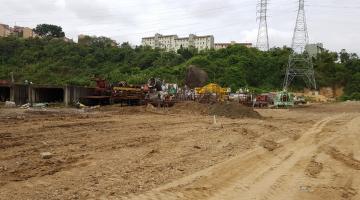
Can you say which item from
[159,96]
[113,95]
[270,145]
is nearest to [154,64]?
[159,96]

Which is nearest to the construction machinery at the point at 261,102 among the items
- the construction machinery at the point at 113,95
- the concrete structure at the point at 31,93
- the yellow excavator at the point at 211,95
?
the yellow excavator at the point at 211,95

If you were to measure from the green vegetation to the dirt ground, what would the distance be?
147ft

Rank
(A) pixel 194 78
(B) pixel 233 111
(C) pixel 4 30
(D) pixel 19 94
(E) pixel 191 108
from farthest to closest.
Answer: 1. (C) pixel 4 30
2. (A) pixel 194 78
3. (D) pixel 19 94
4. (E) pixel 191 108
5. (B) pixel 233 111

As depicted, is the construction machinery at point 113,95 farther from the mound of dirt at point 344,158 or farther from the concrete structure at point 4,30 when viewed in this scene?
the concrete structure at point 4,30

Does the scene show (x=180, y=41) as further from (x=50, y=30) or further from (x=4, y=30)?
(x=4, y=30)

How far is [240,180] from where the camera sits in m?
8.98

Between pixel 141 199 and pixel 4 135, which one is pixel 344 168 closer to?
pixel 141 199

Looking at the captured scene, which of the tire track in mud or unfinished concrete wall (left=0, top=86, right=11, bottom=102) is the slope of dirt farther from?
the tire track in mud

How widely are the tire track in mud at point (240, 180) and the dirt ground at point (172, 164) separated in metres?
0.02

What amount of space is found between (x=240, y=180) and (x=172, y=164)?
1.96 m

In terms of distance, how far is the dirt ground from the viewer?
785 cm

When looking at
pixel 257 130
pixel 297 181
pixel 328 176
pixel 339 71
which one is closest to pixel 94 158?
pixel 297 181

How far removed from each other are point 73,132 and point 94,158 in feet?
17.7

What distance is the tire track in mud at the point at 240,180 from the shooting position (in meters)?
7.64
